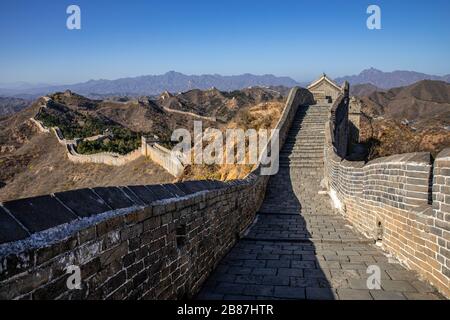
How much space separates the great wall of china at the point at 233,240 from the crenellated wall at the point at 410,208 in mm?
18

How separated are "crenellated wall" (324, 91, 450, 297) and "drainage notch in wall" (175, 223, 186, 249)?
292 cm

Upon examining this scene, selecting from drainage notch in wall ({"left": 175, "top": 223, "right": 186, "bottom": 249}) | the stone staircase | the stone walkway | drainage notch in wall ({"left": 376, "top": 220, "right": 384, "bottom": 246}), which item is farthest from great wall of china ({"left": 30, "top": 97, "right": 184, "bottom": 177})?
drainage notch in wall ({"left": 175, "top": 223, "right": 186, "bottom": 249})

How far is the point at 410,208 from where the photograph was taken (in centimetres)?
545

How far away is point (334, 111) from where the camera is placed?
55.6ft

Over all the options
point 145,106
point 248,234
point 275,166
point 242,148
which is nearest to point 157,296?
point 248,234

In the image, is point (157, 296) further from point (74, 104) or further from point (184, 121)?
point (74, 104)

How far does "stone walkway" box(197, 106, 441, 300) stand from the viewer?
4.89 m

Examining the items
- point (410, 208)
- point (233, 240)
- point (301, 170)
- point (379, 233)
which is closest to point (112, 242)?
point (410, 208)

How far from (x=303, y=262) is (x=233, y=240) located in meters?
1.52

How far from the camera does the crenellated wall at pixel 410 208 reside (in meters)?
4.49

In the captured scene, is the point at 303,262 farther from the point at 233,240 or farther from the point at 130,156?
the point at 130,156

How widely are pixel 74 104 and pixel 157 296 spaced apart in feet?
258

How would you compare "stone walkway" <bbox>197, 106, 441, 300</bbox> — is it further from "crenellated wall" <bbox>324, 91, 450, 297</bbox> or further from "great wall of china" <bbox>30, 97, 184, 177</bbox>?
"great wall of china" <bbox>30, 97, 184, 177</bbox>

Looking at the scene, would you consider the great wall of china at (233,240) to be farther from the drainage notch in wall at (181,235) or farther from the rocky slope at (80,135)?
the rocky slope at (80,135)
